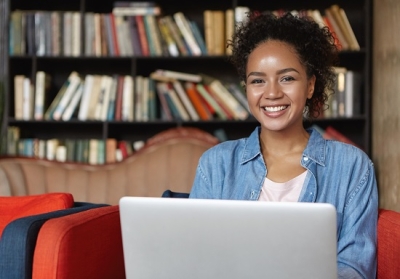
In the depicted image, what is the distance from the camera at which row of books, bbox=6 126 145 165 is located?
3.78 metres

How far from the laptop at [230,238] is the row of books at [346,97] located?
2.55 metres

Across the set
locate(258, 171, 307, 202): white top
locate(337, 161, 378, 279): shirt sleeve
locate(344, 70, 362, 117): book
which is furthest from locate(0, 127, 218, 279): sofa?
locate(344, 70, 362, 117): book

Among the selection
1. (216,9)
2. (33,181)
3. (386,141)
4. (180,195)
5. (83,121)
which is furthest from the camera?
(216,9)

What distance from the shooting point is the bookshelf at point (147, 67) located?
376cm

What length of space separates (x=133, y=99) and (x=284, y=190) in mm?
2100

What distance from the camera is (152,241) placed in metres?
1.27

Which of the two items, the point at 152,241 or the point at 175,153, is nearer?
the point at 152,241

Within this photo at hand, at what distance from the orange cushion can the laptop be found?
2.32 ft

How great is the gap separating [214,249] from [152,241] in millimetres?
120

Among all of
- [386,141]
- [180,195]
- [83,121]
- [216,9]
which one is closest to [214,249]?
[180,195]

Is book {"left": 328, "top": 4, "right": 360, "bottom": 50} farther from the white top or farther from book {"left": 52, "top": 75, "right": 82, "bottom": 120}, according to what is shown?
the white top

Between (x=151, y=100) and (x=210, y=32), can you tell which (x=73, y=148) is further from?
(x=210, y=32)

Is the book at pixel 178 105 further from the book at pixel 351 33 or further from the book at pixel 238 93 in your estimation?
the book at pixel 351 33

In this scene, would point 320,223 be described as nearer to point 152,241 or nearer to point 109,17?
point 152,241
